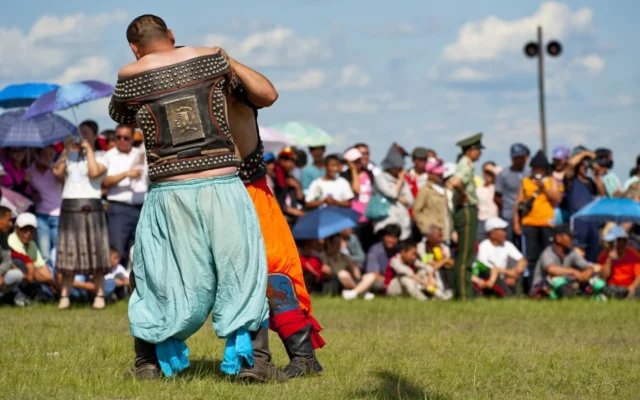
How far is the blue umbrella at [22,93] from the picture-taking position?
1305 cm

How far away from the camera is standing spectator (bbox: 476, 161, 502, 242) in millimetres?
15250

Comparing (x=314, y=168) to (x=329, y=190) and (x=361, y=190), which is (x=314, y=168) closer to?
(x=361, y=190)

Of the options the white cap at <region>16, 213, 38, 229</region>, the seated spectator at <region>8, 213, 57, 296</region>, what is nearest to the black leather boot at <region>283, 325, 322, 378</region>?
the seated spectator at <region>8, 213, 57, 296</region>

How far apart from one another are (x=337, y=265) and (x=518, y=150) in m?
3.36

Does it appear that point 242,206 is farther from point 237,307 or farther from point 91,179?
point 91,179

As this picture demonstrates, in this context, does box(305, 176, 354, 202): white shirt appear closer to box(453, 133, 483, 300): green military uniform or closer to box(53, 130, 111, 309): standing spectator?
Answer: box(453, 133, 483, 300): green military uniform

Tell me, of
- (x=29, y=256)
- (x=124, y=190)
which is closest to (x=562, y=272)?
(x=124, y=190)

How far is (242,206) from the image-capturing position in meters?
5.80

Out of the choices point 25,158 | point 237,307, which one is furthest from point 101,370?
point 25,158

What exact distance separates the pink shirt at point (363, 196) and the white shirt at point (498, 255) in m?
1.68

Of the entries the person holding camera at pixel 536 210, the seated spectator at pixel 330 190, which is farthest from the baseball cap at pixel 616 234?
the seated spectator at pixel 330 190

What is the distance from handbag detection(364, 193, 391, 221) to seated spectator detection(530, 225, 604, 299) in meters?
2.14

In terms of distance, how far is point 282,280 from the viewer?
6.18m

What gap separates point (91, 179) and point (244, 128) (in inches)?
225
